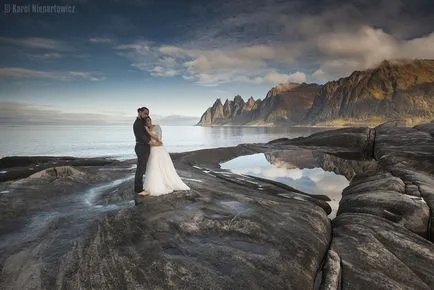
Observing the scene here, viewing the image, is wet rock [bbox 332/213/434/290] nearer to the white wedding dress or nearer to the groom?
the white wedding dress

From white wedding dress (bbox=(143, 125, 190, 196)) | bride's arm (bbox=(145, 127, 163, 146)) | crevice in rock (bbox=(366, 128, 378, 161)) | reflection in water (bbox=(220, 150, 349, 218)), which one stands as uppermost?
bride's arm (bbox=(145, 127, 163, 146))

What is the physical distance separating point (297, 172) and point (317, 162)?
338 inches

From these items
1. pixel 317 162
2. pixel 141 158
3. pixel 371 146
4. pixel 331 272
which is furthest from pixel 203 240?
pixel 371 146

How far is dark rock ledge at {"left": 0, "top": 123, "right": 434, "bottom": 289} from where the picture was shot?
392 inches

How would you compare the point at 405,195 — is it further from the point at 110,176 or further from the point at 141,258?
the point at 110,176

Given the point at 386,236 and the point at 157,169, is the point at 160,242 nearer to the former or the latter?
the point at 157,169

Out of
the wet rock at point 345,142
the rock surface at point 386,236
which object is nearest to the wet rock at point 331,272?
the rock surface at point 386,236

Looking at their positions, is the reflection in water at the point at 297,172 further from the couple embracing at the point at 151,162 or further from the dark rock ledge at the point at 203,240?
the couple embracing at the point at 151,162

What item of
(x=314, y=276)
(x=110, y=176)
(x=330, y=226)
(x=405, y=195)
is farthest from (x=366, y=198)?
(x=110, y=176)

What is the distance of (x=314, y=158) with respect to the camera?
52312 millimetres

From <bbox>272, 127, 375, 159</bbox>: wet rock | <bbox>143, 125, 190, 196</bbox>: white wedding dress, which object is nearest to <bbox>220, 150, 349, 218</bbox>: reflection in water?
<bbox>272, 127, 375, 159</bbox>: wet rock

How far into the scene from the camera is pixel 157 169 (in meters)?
17.1

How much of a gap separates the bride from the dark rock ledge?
2.35ft

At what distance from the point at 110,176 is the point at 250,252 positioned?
16.4 m
